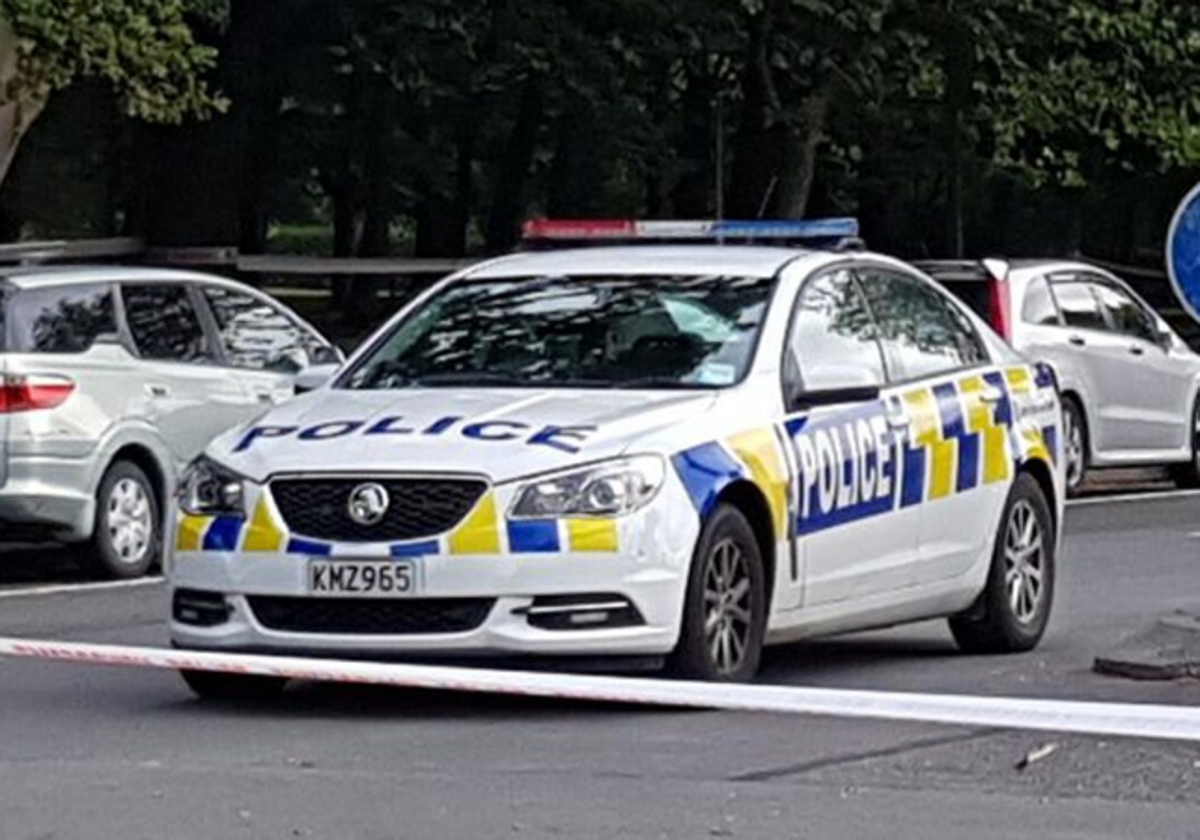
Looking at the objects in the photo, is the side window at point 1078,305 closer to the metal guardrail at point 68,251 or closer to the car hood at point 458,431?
the metal guardrail at point 68,251

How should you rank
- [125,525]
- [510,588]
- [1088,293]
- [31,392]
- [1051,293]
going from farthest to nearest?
[1088,293], [1051,293], [125,525], [31,392], [510,588]

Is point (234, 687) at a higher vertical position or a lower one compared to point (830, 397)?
lower

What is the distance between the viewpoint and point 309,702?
11172 millimetres

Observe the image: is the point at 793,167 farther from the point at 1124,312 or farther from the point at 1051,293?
the point at 1051,293

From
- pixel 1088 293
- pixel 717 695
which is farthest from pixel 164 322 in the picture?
pixel 717 695


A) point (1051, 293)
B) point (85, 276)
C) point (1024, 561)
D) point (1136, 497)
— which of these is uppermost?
point (85, 276)

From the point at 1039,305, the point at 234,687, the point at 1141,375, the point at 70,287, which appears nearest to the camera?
the point at 234,687

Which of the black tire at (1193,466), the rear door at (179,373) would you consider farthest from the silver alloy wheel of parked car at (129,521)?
the black tire at (1193,466)

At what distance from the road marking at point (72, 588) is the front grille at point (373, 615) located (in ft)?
19.7

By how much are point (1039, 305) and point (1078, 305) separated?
0.55m

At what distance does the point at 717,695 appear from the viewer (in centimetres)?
898

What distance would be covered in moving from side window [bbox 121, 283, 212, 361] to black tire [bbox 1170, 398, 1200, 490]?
9258 millimetres

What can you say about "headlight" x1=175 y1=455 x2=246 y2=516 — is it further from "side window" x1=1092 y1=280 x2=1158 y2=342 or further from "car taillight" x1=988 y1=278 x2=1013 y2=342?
"side window" x1=1092 y1=280 x2=1158 y2=342

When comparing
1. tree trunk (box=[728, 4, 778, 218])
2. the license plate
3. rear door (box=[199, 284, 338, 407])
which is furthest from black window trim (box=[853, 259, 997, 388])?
tree trunk (box=[728, 4, 778, 218])
